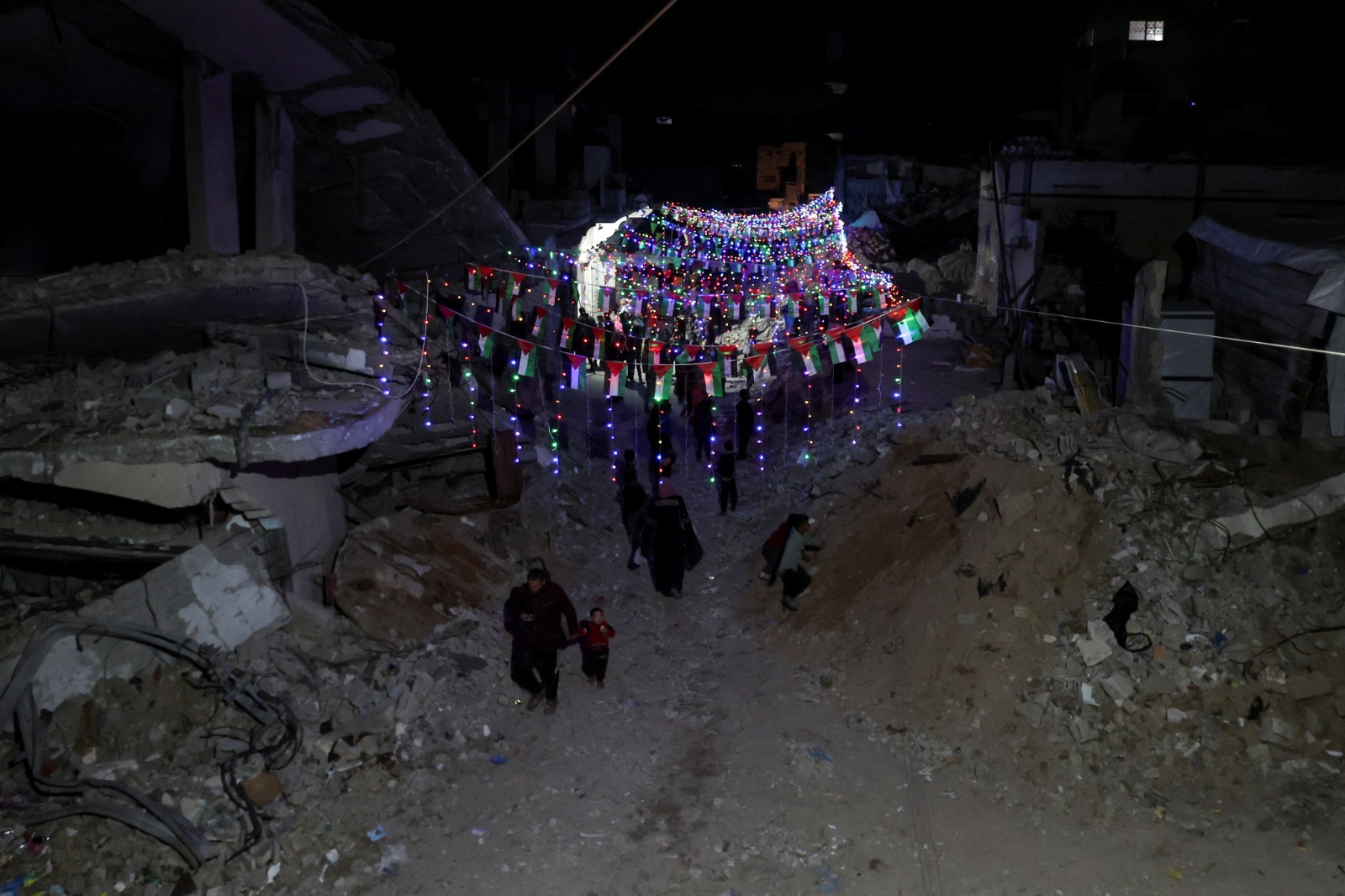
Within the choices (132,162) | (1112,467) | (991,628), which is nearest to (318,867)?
(991,628)

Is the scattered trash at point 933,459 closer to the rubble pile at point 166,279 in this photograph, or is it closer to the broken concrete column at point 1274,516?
the broken concrete column at point 1274,516

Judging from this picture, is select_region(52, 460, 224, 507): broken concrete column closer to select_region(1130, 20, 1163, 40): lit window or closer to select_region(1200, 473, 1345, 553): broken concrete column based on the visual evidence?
select_region(1200, 473, 1345, 553): broken concrete column

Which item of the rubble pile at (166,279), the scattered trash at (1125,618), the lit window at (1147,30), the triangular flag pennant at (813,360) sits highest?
the lit window at (1147,30)

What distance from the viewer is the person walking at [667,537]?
1188 cm

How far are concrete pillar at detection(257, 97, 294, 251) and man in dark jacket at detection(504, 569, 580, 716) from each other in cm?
626

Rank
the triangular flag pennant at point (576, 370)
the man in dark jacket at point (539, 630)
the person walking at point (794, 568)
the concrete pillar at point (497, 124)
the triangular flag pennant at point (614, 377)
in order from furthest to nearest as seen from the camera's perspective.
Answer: the concrete pillar at point (497, 124) → the triangular flag pennant at point (576, 370) → the triangular flag pennant at point (614, 377) → the person walking at point (794, 568) → the man in dark jacket at point (539, 630)

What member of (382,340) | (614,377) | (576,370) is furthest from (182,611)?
(576,370)

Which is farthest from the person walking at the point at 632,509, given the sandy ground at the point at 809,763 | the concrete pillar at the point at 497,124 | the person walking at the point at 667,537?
the concrete pillar at the point at 497,124

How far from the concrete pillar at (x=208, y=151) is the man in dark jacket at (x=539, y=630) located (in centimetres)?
584

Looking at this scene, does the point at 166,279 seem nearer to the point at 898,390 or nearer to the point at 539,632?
the point at 539,632

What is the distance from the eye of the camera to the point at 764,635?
1091 centimetres

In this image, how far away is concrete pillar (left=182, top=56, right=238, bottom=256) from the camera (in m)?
10.8

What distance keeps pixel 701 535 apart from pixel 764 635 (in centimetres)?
374

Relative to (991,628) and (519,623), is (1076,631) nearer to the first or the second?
(991,628)
